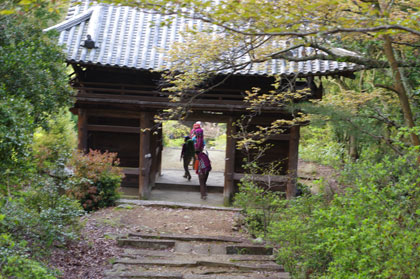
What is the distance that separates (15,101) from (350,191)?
14.0 ft

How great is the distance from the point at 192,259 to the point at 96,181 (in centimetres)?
392

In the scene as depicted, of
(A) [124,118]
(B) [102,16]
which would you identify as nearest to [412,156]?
(A) [124,118]

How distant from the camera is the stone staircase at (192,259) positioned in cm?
588

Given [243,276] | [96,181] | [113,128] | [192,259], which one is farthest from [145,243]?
[113,128]

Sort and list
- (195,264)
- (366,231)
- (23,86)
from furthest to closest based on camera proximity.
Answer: (195,264) < (23,86) < (366,231)

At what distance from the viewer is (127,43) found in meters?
11.3

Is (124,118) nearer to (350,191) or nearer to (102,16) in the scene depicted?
(102,16)

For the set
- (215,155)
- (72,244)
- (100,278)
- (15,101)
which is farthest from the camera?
(215,155)

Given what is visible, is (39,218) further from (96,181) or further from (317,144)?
(317,144)

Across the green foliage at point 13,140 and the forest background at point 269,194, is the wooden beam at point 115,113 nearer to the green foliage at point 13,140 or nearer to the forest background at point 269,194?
the forest background at point 269,194

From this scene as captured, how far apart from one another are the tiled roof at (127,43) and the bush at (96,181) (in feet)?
8.22

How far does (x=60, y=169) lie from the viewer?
23.5ft

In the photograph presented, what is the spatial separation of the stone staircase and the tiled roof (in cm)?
415

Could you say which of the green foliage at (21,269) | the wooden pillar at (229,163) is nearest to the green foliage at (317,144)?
the wooden pillar at (229,163)
